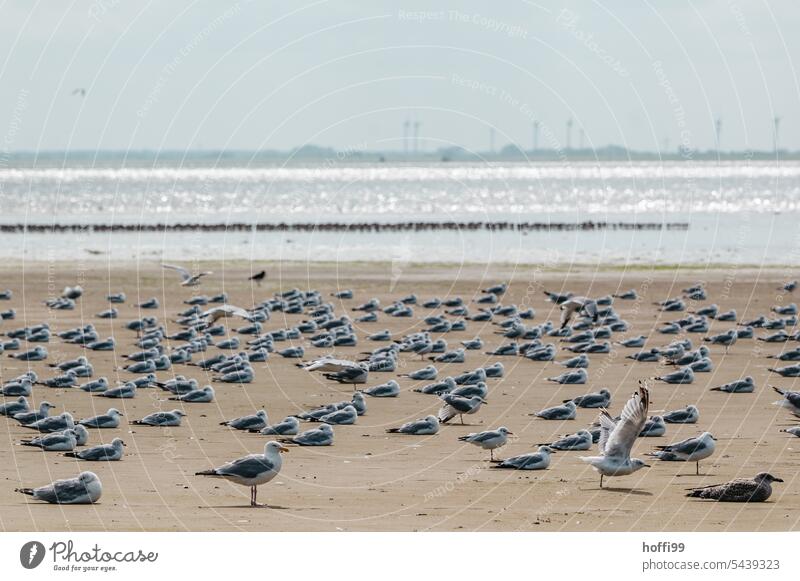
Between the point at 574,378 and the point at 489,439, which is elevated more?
the point at 489,439

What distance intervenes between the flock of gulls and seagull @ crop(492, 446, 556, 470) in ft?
0.06

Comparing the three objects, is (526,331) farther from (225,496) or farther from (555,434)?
(225,496)

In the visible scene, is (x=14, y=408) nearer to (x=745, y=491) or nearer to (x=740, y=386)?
(x=745, y=491)

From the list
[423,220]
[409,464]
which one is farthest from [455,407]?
[423,220]

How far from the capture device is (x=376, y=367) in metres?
28.0

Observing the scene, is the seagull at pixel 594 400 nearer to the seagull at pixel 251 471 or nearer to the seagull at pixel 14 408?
the seagull at pixel 251 471

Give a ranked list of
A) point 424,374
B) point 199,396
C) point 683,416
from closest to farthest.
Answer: point 683,416, point 199,396, point 424,374

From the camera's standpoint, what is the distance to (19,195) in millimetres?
133250

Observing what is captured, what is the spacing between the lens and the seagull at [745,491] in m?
15.9

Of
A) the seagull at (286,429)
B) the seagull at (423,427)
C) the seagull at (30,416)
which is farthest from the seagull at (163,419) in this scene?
the seagull at (423,427)

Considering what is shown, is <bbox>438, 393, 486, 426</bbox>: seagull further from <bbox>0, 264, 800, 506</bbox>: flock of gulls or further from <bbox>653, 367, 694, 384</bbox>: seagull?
<bbox>653, 367, 694, 384</bbox>: seagull

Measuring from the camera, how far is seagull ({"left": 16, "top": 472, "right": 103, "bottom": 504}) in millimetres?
15375

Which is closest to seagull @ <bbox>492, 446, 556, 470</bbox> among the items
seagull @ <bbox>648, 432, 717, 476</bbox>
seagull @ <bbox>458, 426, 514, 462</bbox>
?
seagull @ <bbox>458, 426, 514, 462</bbox>

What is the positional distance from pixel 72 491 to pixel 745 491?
725 centimetres
